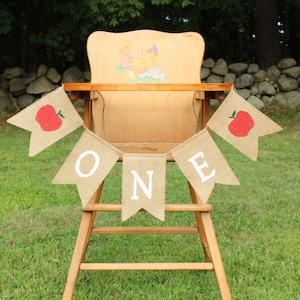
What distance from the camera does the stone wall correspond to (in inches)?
318

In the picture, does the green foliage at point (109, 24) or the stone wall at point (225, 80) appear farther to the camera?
the stone wall at point (225, 80)

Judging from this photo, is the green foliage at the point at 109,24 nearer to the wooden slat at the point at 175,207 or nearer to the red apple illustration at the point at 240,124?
the red apple illustration at the point at 240,124

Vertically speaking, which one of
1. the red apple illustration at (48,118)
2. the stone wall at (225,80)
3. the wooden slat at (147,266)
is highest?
the red apple illustration at (48,118)

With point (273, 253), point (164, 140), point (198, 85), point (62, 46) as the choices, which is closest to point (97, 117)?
point (164, 140)

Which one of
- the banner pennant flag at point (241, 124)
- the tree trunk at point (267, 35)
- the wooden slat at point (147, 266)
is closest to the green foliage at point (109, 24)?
the tree trunk at point (267, 35)

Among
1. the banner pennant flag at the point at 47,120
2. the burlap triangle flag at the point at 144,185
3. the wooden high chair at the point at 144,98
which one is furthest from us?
the wooden high chair at the point at 144,98

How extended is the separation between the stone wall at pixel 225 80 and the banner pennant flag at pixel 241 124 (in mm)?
6245

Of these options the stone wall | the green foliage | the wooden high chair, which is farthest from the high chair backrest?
the stone wall

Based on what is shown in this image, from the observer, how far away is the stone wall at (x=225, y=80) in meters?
8.09

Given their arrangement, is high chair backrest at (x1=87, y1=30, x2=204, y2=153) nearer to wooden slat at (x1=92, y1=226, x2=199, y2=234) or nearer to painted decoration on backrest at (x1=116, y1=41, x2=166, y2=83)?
painted decoration on backrest at (x1=116, y1=41, x2=166, y2=83)

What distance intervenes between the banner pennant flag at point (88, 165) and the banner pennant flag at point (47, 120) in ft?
0.28

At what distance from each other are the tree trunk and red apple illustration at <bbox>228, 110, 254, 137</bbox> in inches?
262

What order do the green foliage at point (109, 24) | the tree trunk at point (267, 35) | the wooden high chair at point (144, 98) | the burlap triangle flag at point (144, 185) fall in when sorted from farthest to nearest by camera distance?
1. the tree trunk at point (267, 35)
2. the green foliage at point (109, 24)
3. the wooden high chair at point (144, 98)
4. the burlap triangle flag at point (144, 185)

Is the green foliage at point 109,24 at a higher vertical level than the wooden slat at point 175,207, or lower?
lower
